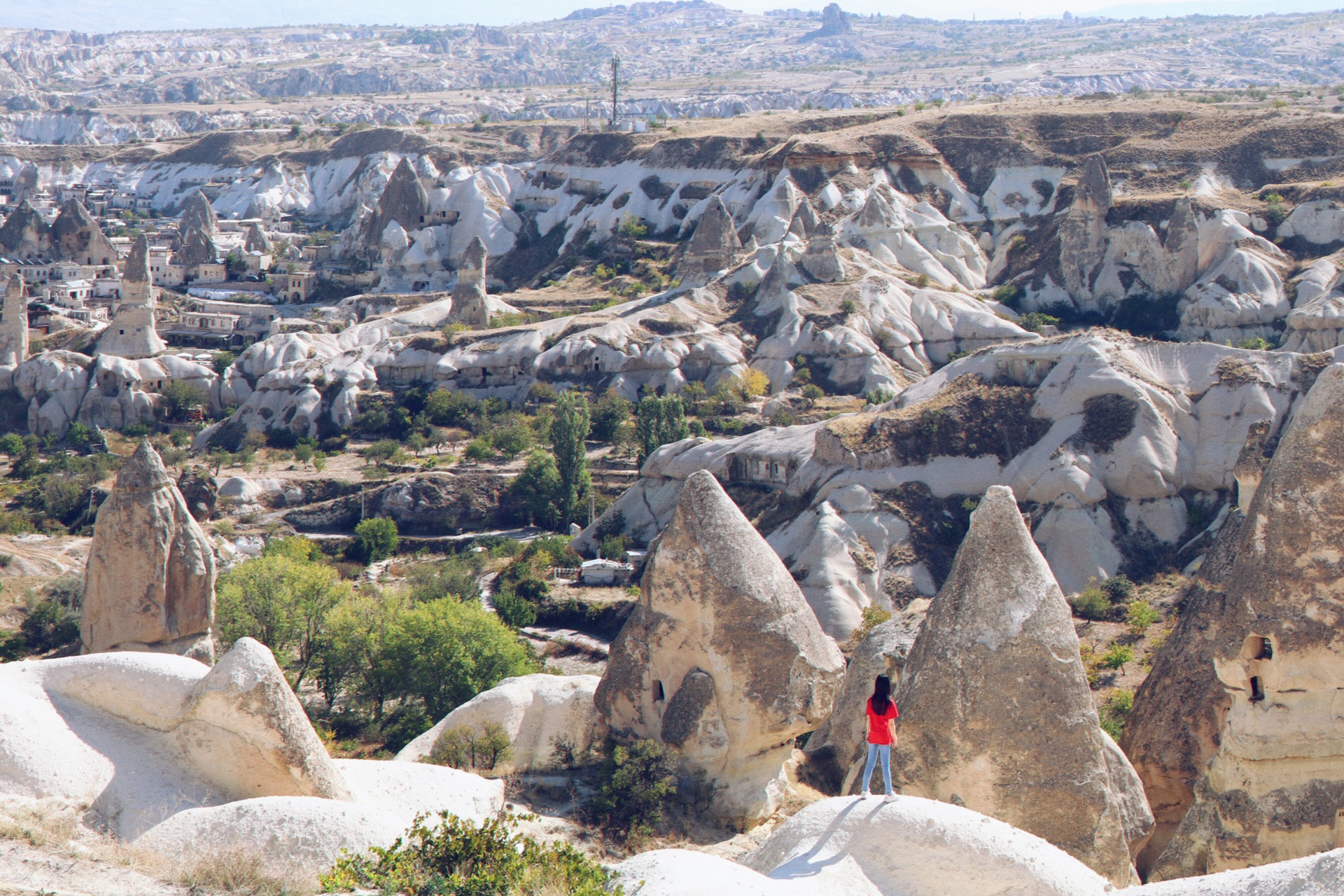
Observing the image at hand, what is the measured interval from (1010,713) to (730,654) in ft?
11.1

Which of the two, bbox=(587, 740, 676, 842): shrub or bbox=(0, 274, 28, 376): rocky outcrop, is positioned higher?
bbox=(587, 740, 676, 842): shrub

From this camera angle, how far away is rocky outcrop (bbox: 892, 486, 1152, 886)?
12844 mm

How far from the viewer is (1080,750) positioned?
12984mm

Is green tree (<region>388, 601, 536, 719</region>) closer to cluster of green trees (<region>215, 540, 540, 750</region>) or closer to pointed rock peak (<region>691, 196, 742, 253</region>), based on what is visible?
cluster of green trees (<region>215, 540, 540, 750</region>)

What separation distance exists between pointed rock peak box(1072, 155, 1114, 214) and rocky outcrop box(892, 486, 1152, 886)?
53247 millimetres

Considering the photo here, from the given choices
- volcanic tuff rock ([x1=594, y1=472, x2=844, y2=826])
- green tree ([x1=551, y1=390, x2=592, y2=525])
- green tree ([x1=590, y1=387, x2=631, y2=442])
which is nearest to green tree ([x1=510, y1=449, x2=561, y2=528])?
green tree ([x1=551, y1=390, x2=592, y2=525])

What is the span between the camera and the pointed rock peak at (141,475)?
1958 cm

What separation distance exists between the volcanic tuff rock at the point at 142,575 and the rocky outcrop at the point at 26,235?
277 feet

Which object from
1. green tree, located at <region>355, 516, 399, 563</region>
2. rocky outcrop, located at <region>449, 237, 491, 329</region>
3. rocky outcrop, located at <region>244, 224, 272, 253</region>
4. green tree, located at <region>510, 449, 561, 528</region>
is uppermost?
rocky outcrop, located at <region>449, 237, 491, 329</region>

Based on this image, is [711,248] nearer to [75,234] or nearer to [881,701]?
[75,234]

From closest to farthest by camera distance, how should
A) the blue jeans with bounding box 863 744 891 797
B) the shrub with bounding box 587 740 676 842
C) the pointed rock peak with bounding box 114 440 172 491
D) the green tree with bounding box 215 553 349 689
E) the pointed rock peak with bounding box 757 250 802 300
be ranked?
1. the blue jeans with bounding box 863 744 891 797
2. the shrub with bounding box 587 740 676 842
3. the pointed rock peak with bounding box 114 440 172 491
4. the green tree with bounding box 215 553 349 689
5. the pointed rock peak with bounding box 757 250 802 300

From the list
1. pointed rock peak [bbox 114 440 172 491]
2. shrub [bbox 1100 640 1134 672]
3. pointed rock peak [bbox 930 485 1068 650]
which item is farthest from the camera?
shrub [bbox 1100 640 1134 672]

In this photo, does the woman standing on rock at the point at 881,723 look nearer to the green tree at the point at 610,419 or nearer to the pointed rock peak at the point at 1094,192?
the green tree at the point at 610,419

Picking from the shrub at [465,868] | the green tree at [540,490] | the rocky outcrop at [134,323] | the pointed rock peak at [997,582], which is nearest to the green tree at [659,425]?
the green tree at [540,490]
